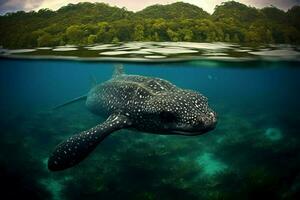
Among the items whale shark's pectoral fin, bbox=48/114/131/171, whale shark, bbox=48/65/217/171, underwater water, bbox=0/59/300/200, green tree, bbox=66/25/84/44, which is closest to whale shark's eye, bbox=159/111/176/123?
whale shark, bbox=48/65/217/171

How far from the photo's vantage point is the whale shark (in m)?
6.64

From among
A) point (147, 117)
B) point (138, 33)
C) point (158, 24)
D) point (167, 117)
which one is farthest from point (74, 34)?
point (167, 117)

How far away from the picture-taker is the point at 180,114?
6.74m

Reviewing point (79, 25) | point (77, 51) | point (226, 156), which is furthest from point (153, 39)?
point (226, 156)

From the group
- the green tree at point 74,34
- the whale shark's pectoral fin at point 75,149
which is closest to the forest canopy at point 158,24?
the green tree at point 74,34

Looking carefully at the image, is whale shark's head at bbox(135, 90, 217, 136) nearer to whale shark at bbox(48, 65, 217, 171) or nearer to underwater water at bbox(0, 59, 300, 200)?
whale shark at bbox(48, 65, 217, 171)

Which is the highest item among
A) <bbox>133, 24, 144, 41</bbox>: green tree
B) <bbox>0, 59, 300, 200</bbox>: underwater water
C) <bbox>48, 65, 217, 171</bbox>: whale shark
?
<bbox>133, 24, 144, 41</bbox>: green tree

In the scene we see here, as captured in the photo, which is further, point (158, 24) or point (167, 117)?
point (158, 24)

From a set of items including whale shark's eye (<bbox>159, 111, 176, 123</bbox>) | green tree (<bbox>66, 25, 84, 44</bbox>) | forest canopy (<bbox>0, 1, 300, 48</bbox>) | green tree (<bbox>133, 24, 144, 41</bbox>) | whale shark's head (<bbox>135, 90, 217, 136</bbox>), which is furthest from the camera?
green tree (<bbox>66, 25, 84, 44</bbox>)

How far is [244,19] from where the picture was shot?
31.3 feet

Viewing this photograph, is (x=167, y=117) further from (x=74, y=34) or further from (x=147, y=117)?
(x=74, y=34)

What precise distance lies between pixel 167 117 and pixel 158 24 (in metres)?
3.92

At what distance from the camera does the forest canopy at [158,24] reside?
9438 millimetres

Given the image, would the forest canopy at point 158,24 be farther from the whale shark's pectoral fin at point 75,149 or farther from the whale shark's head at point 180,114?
the whale shark's pectoral fin at point 75,149
